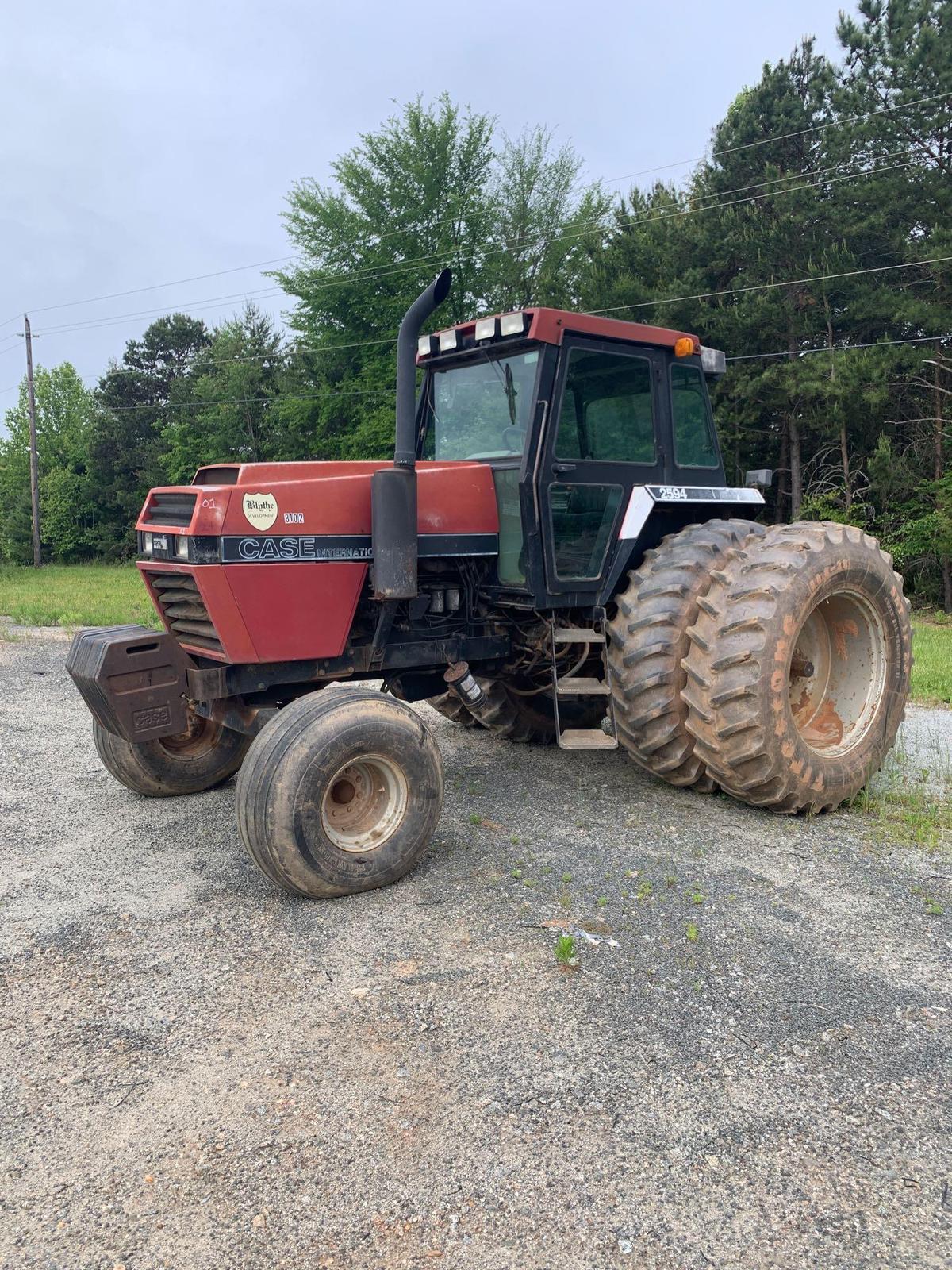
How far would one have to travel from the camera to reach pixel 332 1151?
2.40 metres

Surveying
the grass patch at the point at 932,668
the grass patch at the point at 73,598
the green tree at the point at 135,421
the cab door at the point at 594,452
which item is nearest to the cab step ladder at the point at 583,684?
the cab door at the point at 594,452

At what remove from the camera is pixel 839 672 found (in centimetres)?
550

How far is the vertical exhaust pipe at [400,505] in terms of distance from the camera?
13.8ft

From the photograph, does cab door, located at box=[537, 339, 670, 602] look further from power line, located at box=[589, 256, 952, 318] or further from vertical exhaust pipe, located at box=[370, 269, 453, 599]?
power line, located at box=[589, 256, 952, 318]

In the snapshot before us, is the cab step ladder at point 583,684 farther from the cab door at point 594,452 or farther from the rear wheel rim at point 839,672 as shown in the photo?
the rear wheel rim at point 839,672

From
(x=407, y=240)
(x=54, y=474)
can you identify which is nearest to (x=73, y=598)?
(x=407, y=240)

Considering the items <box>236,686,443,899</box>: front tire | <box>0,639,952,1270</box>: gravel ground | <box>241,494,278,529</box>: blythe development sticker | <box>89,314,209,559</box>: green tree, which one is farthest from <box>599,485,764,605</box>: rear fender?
<box>89,314,209,559</box>: green tree

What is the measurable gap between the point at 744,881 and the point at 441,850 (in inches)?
54.7

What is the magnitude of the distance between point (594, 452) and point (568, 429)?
0.77ft

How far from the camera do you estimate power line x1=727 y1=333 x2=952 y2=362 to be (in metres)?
17.4

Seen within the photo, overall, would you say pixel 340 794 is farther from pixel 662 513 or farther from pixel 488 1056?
pixel 662 513

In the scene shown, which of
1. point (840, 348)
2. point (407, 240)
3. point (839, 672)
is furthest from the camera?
point (407, 240)

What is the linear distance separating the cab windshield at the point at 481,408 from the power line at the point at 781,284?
454 inches

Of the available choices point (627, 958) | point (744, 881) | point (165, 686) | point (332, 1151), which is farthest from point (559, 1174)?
point (165, 686)
